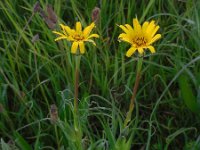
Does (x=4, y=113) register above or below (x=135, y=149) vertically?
above

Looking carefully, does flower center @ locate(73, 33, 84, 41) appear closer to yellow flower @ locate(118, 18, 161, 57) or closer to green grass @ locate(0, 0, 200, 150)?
yellow flower @ locate(118, 18, 161, 57)

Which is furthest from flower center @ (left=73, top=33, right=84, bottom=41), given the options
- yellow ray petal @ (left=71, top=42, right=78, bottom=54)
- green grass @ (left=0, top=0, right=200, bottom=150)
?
green grass @ (left=0, top=0, right=200, bottom=150)

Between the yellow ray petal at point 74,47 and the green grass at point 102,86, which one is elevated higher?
the yellow ray petal at point 74,47

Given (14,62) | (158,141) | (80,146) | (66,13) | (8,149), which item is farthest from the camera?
(66,13)

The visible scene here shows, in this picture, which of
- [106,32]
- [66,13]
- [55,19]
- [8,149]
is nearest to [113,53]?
[106,32]

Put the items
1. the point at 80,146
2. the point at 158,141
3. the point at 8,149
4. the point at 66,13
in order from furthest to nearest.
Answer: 1. the point at 66,13
2. the point at 158,141
3. the point at 8,149
4. the point at 80,146

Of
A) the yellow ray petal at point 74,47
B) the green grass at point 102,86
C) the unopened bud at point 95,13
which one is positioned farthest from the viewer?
the green grass at point 102,86

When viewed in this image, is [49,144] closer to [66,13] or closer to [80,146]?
[80,146]

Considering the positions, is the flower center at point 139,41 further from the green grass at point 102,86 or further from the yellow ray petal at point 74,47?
the green grass at point 102,86

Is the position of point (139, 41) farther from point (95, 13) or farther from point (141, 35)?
point (95, 13)

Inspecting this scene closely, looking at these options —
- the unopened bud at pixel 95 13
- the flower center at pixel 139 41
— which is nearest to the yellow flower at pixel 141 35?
the flower center at pixel 139 41
